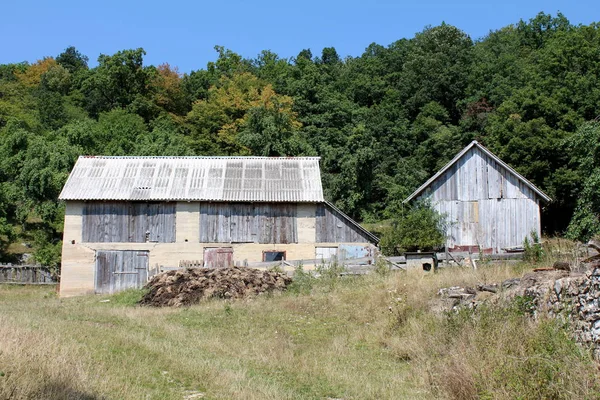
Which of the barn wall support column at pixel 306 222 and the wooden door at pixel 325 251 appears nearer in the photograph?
the wooden door at pixel 325 251

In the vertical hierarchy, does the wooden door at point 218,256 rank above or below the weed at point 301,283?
above

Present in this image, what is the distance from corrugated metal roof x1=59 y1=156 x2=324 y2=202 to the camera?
106ft

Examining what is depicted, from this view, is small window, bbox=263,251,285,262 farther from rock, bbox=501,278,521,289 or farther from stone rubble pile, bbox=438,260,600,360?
rock, bbox=501,278,521,289

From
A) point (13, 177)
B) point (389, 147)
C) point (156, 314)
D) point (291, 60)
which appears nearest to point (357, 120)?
point (389, 147)

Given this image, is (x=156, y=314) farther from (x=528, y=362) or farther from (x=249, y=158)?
(x=249, y=158)

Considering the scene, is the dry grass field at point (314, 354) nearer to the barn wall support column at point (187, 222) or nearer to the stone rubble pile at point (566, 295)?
the stone rubble pile at point (566, 295)

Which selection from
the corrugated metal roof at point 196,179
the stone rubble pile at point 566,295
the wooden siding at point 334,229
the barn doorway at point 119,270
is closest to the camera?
the stone rubble pile at point 566,295

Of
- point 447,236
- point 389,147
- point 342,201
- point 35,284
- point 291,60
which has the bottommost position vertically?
point 35,284

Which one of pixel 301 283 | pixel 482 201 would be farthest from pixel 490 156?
pixel 301 283

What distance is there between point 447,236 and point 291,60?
55.9 meters

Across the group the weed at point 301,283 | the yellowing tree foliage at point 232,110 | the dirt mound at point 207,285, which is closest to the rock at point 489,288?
the weed at point 301,283

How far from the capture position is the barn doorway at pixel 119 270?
104ft

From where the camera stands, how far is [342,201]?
4744 cm

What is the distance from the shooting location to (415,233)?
29312 millimetres
